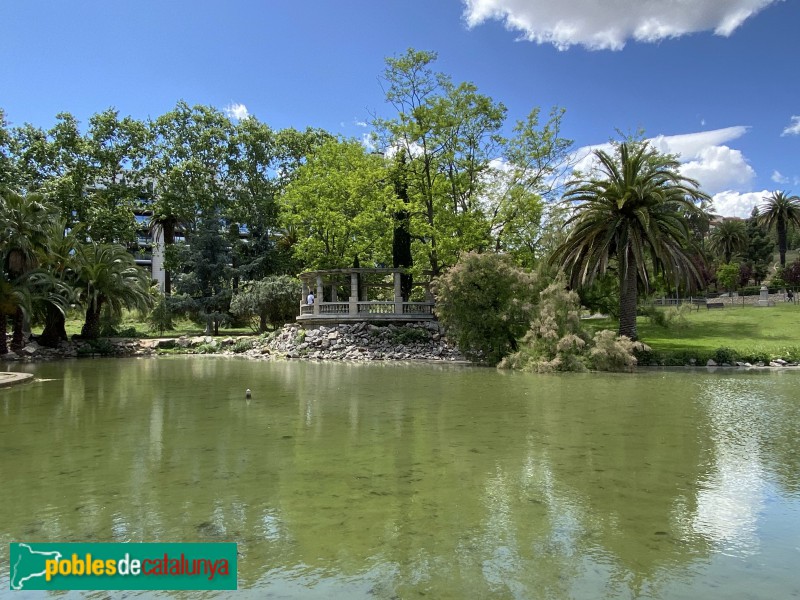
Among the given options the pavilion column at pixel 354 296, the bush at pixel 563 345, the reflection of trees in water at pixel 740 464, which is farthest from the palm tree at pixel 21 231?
the reflection of trees in water at pixel 740 464

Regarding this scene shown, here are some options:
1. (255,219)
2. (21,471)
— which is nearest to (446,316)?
(21,471)

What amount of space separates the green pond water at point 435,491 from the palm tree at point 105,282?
22.4 m

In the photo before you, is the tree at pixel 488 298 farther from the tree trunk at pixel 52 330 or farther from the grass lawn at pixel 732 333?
the tree trunk at pixel 52 330

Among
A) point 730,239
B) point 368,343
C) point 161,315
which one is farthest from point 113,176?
point 730,239

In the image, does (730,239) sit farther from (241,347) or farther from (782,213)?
(241,347)

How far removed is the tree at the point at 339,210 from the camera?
1336 inches

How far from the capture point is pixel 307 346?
99.8 feet

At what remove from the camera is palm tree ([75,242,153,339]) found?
107ft

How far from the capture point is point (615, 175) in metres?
23.8

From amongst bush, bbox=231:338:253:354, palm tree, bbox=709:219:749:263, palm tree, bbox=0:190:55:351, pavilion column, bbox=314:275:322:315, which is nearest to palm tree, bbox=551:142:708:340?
pavilion column, bbox=314:275:322:315

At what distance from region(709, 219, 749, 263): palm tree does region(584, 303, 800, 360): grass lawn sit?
3508 cm

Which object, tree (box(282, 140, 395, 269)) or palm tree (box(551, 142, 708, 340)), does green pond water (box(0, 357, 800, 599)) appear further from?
tree (box(282, 140, 395, 269))
